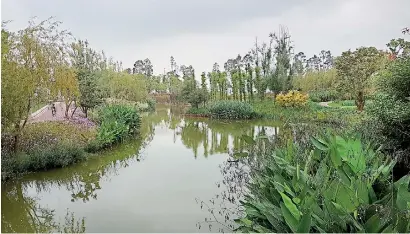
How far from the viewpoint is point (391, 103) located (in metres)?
4.68

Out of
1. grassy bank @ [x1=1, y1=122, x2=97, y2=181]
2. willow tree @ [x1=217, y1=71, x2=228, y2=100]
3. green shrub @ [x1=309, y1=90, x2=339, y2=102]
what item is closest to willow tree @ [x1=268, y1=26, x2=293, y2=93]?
green shrub @ [x1=309, y1=90, x2=339, y2=102]

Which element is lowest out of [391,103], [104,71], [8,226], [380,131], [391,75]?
[8,226]

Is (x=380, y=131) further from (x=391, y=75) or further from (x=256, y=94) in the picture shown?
(x=256, y=94)

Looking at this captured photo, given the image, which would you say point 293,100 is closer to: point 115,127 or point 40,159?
point 115,127

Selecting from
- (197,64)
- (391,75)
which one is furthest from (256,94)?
(391,75)

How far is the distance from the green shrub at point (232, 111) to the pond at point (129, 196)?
26.8 feet

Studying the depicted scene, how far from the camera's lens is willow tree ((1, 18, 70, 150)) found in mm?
5590

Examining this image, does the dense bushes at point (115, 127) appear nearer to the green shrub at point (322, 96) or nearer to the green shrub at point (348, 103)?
the green shrub at point (348, 103)

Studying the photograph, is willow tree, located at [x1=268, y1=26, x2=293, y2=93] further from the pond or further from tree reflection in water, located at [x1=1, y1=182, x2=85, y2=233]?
tree reflection in water, located at [x1=1, y1=182, x2=85, y2=233]

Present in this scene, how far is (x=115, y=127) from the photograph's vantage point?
920 centimetres

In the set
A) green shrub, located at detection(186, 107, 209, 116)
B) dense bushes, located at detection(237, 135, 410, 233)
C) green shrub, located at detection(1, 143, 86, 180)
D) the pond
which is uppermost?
dense bushes, located at detection(237, 135, 410, 233)

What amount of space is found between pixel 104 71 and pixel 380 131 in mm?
15013

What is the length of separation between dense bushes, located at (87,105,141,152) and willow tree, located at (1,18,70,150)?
169cm

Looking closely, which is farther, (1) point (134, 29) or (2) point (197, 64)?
(2) point (197, 64)
